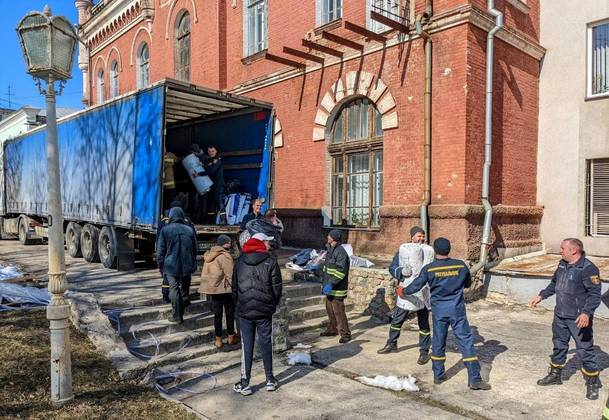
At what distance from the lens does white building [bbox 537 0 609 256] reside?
11.3 m

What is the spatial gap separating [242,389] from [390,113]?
7690 millimetres

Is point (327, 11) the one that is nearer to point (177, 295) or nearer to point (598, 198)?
point (598, 198)

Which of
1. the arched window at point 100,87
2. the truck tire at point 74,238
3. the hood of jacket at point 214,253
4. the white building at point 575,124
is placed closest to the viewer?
the hood of jacket at point 214,253

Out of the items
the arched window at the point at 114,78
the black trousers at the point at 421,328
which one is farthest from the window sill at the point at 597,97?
the arched window at the point at 114,78

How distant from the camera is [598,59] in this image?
11.4 meters

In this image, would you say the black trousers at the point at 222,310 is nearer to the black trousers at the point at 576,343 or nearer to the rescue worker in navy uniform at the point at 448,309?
the rescue worker in navy uniform at the point at 448,309

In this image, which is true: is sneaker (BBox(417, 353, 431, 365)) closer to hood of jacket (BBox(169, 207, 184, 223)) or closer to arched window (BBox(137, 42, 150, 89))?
hood of jacket (BBox(169, 207, 184, 223))

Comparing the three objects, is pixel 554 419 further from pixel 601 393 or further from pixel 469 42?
pixel 469 42

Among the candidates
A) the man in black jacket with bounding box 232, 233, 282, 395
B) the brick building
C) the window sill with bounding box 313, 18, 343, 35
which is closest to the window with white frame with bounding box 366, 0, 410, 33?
the brick building

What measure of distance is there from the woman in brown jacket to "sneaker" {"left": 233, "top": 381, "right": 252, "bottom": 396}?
4.71 feet

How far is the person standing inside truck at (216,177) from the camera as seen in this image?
10.8m

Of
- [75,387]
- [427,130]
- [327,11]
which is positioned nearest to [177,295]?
[75,387]

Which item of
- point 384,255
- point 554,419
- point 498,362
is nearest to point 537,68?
point 384,255

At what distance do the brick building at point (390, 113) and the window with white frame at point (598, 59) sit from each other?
1091 mm
